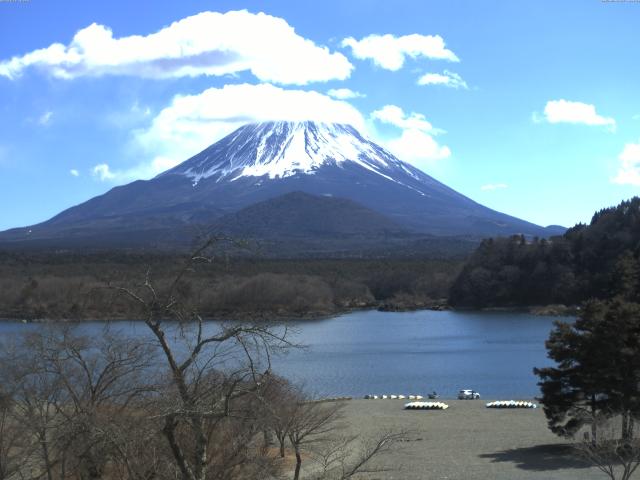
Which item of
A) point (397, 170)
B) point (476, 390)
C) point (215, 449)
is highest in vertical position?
point (397, 170)

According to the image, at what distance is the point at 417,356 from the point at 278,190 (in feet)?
388

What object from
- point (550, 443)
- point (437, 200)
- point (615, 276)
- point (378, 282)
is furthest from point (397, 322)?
point (437, 200)

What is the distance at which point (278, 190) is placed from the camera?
15412 cm

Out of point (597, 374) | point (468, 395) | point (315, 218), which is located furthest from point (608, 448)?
point (315, 218)

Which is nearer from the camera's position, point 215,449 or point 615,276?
point 215,449

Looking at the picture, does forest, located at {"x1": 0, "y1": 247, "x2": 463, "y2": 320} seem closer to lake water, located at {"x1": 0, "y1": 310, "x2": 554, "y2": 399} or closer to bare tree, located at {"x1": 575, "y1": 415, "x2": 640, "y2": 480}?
lake water, located at {"x1": 0, "y1": 310, "x2": 554, "y2": 399}

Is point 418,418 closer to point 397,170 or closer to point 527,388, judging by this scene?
point 527,388

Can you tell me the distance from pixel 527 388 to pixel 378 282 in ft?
164

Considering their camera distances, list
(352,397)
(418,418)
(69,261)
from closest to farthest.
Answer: (418,418) → (352,397) → (69,261)

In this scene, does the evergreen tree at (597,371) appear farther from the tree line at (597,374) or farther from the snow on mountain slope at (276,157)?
the snow on mountain slope at (276,157)

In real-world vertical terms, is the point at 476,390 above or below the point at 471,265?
below

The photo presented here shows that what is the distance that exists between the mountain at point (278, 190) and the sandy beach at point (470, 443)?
99379 millimetres

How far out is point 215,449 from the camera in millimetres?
9156

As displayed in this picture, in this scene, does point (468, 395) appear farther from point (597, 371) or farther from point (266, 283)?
point (266, 283)
